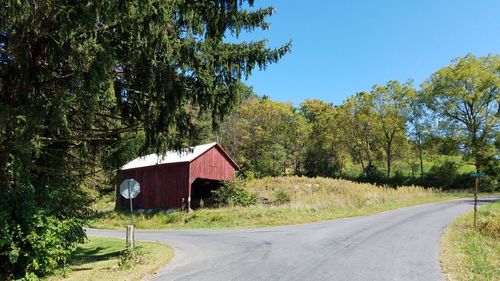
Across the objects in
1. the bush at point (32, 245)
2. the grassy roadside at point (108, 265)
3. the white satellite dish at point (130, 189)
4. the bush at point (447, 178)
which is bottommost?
the grassy roadside at point (108, 265)

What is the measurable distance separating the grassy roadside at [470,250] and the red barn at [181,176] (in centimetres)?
1784

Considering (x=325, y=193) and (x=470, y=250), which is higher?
(x=325, y=193)

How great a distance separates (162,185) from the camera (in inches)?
1273

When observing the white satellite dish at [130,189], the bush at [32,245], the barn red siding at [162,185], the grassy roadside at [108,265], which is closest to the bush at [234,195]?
the barn red siding at [162,185]

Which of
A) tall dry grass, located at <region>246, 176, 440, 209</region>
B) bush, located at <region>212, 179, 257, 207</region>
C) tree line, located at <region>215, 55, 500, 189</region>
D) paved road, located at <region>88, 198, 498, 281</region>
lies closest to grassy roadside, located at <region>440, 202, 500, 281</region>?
paved road, located at <region>88, 198, 498, 281</region>

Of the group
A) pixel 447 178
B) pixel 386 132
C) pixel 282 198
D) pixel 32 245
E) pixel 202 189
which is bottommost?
pixel 32 245

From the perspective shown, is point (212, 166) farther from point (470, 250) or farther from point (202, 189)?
point (470, 250)

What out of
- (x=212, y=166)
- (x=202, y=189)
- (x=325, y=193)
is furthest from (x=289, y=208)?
(x=202, y=189)

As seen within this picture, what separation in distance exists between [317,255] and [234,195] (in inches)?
739

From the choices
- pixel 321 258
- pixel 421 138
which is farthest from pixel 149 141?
pixel 421 138

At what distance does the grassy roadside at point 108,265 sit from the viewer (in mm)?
10289

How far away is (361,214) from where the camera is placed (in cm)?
2423

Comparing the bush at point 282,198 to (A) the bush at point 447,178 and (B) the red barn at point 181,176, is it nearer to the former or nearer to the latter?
(B) the red barn at point 181,176

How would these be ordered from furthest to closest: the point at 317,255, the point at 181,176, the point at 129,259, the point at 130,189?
the point at 181,176 → the point at 130,189 → the point at 129,259 → the point at 317,255
